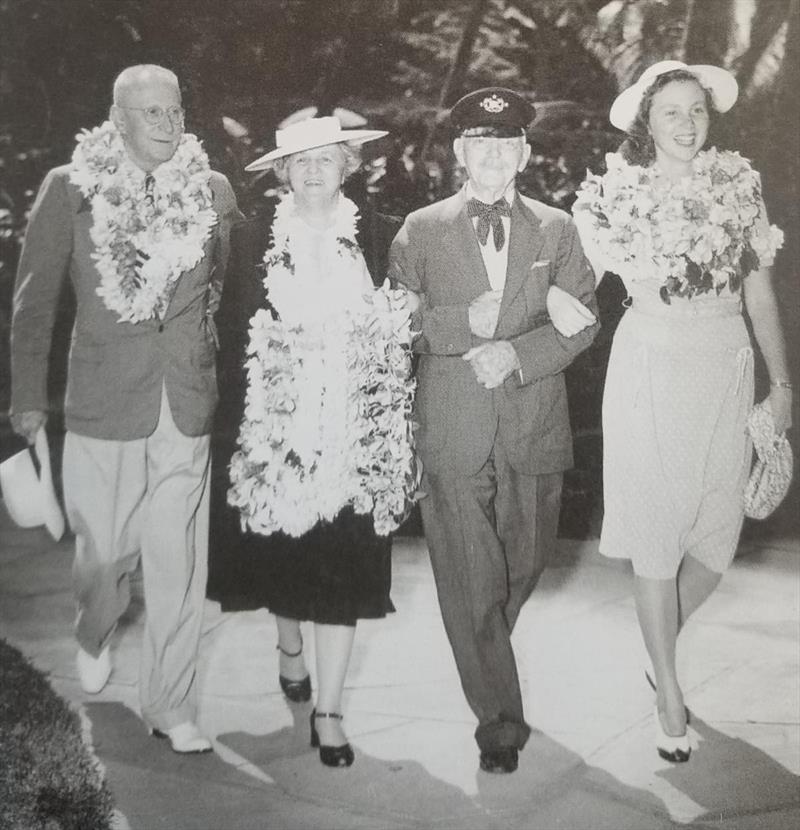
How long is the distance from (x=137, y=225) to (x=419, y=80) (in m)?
0.81

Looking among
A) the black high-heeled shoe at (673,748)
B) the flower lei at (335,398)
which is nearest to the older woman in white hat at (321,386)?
the flower lei at (335,398)

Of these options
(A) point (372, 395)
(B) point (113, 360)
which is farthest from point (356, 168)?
(B) point (113, 360)

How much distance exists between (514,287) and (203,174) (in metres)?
0.84

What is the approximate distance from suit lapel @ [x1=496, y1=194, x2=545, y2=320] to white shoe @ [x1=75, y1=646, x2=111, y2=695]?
1399mm

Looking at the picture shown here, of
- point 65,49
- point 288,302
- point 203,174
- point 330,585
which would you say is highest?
point 65,49

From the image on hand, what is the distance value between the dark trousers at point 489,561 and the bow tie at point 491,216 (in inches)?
21.1

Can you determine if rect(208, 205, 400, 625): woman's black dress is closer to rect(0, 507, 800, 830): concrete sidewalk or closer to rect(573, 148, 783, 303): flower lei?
rect(0, 507, 800, 830): concrete sidewalk

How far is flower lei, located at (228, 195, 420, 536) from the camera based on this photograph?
8.15ft

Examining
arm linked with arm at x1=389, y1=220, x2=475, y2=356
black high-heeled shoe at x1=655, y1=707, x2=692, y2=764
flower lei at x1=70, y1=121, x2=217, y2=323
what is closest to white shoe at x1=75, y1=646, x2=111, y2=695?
flower lei at x1=70, y1=121, x2=217, y2=323

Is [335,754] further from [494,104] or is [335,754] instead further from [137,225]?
[494,104]

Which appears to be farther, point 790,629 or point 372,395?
point 790,629

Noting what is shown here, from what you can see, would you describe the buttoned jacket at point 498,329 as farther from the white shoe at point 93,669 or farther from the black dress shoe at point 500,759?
the white shoe at point 93,669

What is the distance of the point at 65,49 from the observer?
8.68ft

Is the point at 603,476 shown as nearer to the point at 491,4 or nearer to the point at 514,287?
the point at 514,287
